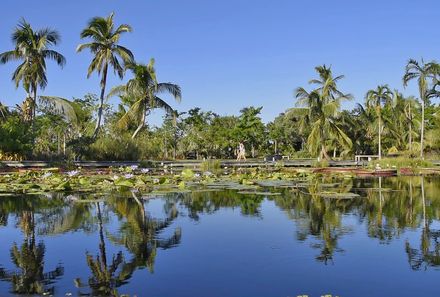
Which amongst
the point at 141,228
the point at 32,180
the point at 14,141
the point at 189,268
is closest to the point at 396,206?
the point at 141,228

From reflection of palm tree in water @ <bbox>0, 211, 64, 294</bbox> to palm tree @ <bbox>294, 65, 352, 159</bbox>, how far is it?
115 feet

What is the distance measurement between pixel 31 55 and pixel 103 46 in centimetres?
560

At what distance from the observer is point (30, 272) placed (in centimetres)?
743

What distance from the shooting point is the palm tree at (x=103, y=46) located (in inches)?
1497

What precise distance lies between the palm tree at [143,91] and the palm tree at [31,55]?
21.3 ft

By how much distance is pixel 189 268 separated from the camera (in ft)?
25.3

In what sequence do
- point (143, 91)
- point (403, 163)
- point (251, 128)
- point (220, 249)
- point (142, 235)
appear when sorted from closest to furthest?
point (220, 249)
point (142, 235)
point (403, 163)
point (143, 91)
point (251, 128)

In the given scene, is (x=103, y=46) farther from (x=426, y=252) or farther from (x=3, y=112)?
(x=426, y=252)

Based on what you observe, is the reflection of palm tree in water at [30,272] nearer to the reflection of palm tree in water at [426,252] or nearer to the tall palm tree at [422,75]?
the reflection of palm tree in water at [426,252]

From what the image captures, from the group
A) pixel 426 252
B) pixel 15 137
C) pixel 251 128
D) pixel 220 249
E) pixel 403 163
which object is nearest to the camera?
pixel 426 252

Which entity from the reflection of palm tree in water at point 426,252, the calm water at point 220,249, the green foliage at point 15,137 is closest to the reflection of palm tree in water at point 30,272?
the calm water at point 220,249

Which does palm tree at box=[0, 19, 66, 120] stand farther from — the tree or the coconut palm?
the tree

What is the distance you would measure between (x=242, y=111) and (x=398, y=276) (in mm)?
58499

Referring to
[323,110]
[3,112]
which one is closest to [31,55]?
[3,112]
